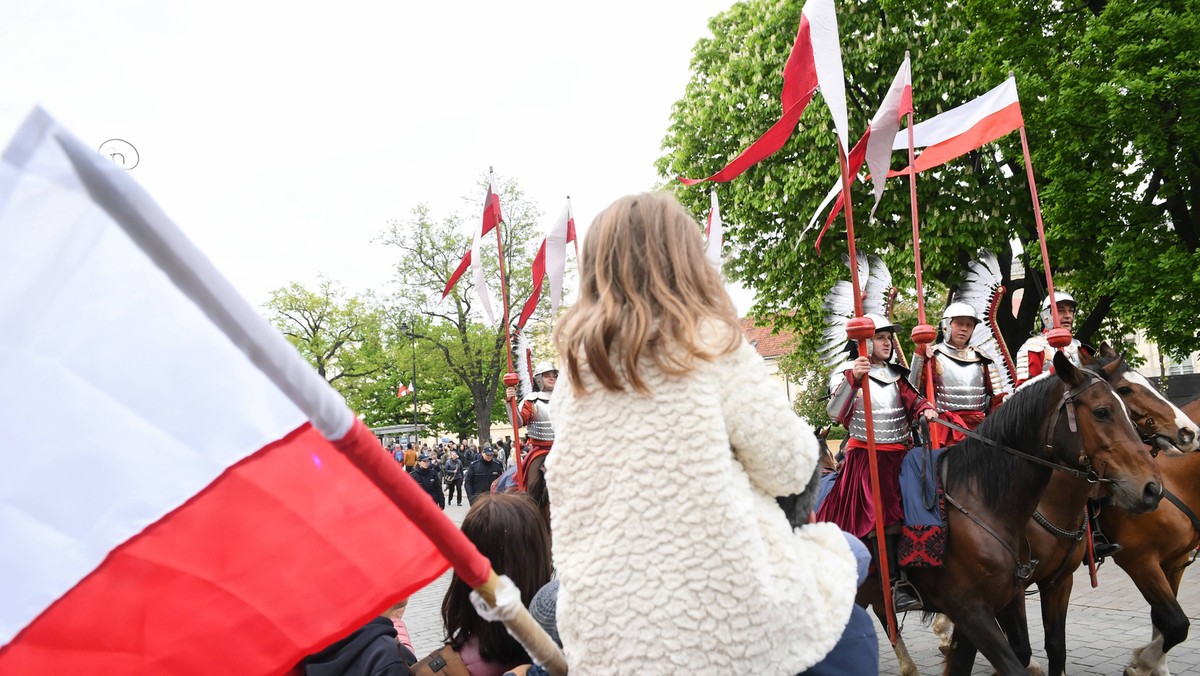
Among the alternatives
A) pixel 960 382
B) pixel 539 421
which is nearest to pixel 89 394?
pixel 960 382

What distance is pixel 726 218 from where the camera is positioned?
21203 mm

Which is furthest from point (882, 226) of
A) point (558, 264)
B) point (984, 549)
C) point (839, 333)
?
point (984, 549)

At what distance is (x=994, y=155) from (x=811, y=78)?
12970 millimetres

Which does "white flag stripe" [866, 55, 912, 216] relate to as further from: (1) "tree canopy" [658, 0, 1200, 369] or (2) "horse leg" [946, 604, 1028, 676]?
(1) "tree canopy" [658, 0, 1200, 369]

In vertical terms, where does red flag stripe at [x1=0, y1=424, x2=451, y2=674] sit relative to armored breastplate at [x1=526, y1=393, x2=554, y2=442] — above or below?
above

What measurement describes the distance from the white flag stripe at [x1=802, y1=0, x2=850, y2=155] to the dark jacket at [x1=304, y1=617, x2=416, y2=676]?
3.76 metres

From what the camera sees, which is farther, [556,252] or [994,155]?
[994,155]

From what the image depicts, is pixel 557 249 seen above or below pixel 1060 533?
above

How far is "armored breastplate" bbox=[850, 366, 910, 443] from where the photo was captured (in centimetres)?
646

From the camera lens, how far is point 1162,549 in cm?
665

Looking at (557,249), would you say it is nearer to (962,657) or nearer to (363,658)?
(962,657)

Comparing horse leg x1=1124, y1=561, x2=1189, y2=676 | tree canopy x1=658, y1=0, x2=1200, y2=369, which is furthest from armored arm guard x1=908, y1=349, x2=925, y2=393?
tree canopy x1=658, y1=0, x2=1200, y2=369

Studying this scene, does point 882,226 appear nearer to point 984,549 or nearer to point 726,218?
point 726,218

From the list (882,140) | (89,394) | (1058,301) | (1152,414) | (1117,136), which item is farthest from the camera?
(1117,136)
